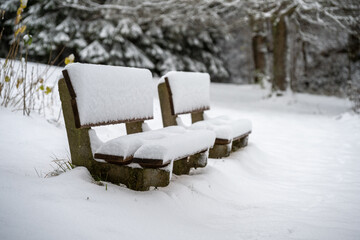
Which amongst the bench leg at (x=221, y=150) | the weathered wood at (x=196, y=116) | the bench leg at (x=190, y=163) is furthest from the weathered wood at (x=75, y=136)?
the weathered wood at (x=196, y=116)

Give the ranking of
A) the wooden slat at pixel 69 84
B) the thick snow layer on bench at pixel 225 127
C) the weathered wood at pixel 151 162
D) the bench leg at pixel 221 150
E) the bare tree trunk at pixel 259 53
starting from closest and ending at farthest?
the weathered wood at pixel 151 162
the wooden slat at pixel 69 84
the thick snow layer on bench at pixel 225 127
the bench leg at pixel 221 150
the bare tree trunk at pixel 259 53

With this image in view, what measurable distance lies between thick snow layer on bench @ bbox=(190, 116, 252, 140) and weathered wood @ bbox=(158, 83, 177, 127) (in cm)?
25

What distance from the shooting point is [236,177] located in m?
3.00

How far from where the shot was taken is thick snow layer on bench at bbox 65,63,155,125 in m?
2.06

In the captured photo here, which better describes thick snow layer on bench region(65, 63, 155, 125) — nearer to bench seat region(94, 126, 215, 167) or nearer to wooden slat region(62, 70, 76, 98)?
wooden slat region(62, 70, 76, 98)

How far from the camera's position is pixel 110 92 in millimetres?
2307

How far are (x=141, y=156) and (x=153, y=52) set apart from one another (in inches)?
456

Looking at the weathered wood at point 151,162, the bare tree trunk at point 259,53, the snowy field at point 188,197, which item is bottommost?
the snowy field at point 188,197

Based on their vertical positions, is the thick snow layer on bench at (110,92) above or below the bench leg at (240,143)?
above

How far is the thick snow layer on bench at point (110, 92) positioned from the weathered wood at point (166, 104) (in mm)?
264

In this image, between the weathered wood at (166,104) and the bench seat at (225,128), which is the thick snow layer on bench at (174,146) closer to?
the bench seat at (225,128)

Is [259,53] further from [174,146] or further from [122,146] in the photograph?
[122,146]

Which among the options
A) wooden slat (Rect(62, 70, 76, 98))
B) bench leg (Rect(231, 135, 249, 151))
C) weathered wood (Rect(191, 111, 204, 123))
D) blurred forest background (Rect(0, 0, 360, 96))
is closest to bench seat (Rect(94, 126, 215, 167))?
wooden slat (Rect(62, 70, 76, 98))

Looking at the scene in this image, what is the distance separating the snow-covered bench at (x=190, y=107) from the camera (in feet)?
10.0
